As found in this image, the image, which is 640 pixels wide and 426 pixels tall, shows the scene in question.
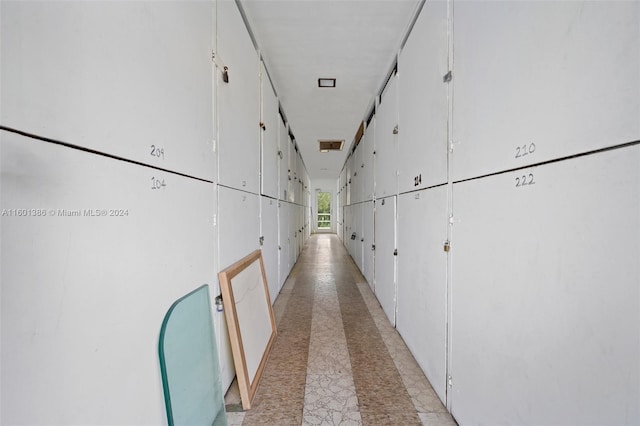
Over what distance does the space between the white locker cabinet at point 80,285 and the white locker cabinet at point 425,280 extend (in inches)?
61.3

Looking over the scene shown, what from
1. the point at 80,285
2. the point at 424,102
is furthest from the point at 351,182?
the point at 80,285

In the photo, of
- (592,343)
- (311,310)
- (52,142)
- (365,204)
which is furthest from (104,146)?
(365,204)

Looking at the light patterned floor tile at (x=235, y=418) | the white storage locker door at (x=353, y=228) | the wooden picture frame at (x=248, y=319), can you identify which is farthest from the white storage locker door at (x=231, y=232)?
the white storage locker door at (x=353, y=228)

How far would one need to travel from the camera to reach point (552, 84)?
2.96 feet

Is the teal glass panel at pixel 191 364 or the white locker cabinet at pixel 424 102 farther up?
the white locker cabinet at pixel 424 102

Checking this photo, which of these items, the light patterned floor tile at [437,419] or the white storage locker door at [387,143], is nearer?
the light patterned floor tile at [437,419]

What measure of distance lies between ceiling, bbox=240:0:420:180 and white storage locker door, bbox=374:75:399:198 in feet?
1.14

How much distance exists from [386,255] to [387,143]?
52.6 inches

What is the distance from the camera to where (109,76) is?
0.81 meters

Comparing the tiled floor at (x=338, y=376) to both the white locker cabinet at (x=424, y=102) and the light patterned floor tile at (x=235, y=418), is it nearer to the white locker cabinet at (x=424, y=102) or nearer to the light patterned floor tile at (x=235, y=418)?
the light patterned floor tile at (x=235, y=418)

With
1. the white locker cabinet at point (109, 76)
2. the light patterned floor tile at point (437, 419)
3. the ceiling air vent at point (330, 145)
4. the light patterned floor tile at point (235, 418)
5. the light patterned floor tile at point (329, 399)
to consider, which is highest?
the ceiling air vent at point (330, 145)

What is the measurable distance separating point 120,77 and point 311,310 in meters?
2.96

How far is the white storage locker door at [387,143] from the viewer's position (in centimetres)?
278

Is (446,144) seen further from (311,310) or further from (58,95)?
(311,310)
